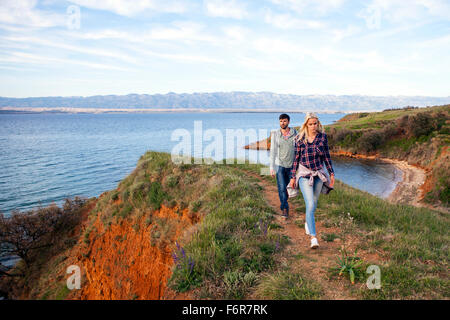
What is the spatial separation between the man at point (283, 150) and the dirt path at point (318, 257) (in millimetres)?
1234

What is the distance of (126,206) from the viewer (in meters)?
11.2

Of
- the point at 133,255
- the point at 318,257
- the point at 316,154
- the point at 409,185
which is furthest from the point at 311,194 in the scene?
the point at 409,185

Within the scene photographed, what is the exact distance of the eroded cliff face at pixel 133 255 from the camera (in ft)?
23.4

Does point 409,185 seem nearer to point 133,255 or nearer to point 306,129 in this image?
point 306,129

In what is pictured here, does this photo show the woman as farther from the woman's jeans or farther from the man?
the man

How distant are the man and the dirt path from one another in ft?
4.05

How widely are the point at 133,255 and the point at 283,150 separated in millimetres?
6942

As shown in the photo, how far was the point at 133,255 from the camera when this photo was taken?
9.01 metres

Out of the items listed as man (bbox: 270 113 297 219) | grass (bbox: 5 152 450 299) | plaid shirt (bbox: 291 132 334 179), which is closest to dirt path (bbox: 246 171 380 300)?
grass (bbox: 5 152 450 299)

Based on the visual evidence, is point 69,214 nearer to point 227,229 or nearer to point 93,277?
point 93,277

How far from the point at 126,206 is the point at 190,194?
3984 mm

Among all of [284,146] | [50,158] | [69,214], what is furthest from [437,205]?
[50,158]

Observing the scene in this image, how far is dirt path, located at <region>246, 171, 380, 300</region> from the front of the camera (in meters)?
3.67
